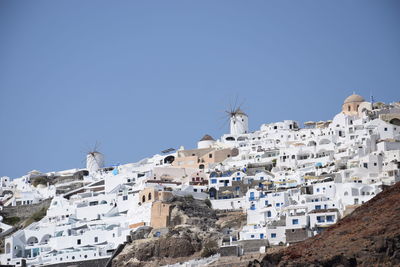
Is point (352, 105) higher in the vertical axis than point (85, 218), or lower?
higher

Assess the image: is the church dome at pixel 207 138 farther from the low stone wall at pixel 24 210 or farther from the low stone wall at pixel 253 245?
the low stone wall at pixel 253 245

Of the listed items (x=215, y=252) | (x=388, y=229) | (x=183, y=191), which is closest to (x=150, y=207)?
(x=183, y=191)

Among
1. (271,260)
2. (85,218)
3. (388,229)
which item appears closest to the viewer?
(388,229)

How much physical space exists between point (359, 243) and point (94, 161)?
5144 centimetres

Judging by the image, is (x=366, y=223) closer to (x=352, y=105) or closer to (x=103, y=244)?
(x=103, y=244)

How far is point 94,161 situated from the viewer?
92.9 m

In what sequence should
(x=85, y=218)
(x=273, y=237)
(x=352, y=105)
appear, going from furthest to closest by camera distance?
(x=352, y=105) → (x=85, y=218) → (x=273, y=237)

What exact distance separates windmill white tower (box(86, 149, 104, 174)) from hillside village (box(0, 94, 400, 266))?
3.46 meters

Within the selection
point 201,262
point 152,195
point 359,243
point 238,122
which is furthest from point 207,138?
point 359,243

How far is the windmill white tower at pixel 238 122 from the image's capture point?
9019 centimetres

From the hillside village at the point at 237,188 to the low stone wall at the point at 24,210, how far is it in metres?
0.28

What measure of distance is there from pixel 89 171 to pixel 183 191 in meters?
22.6

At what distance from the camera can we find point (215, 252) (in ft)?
198

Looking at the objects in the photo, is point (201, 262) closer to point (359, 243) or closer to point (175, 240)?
point (175, 240)
